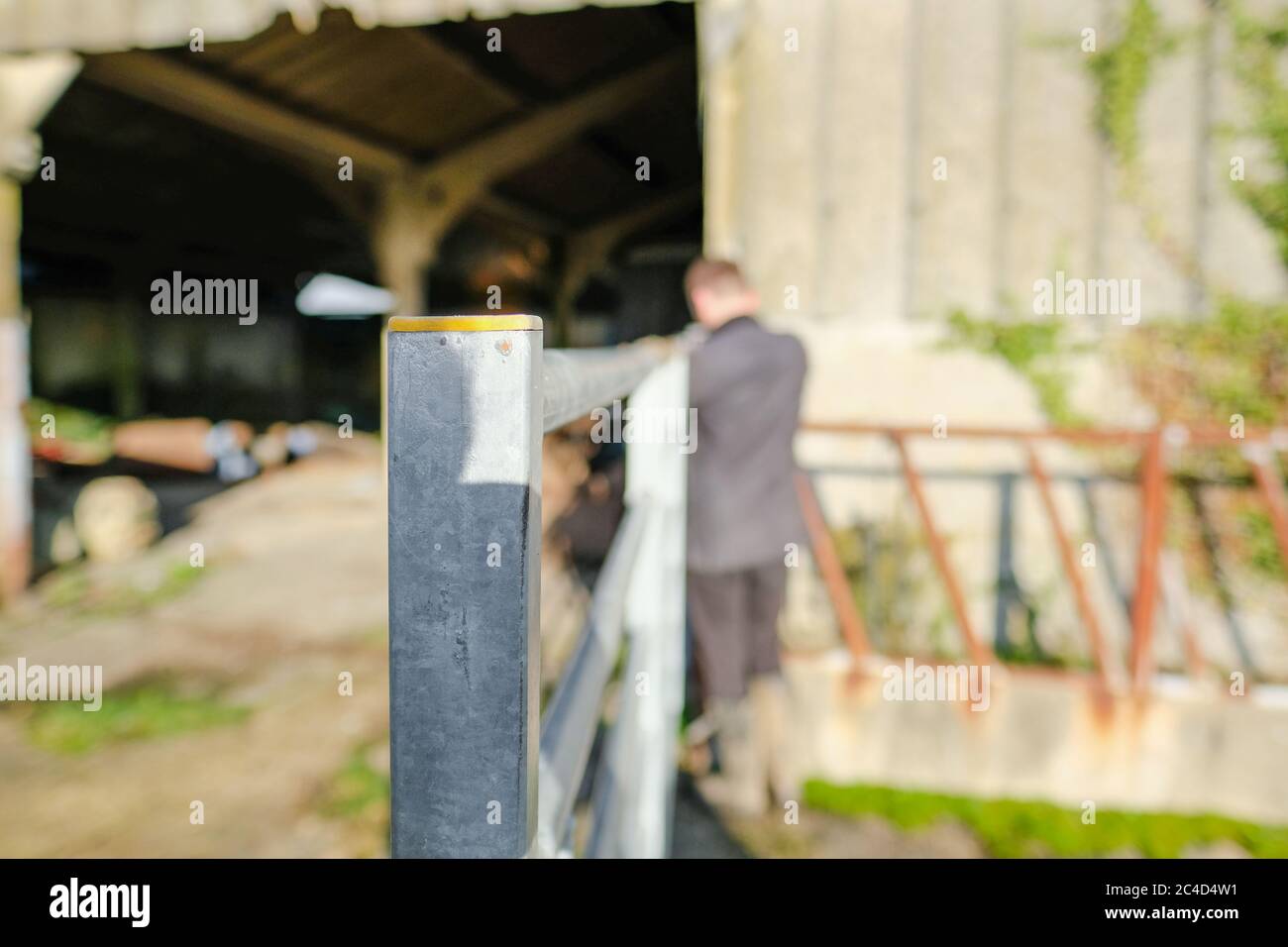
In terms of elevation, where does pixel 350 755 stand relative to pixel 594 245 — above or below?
below

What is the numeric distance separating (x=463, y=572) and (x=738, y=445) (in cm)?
255

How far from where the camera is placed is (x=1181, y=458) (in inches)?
151

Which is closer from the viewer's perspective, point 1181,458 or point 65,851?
point 65,851

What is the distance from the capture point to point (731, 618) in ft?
10.3

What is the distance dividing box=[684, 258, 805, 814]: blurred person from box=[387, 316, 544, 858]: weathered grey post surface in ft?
8.09

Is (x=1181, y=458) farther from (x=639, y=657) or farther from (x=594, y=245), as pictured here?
(x=594, y=245)

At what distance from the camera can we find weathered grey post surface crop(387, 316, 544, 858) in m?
0.58

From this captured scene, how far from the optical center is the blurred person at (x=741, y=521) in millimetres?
3064

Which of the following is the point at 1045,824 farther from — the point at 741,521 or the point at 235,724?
the point at 235,724

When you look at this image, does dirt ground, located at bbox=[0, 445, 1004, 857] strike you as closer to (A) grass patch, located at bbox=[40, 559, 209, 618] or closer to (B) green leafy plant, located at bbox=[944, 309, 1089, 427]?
(A) grass patch, located at bbox=[40, 559, 209, 618]

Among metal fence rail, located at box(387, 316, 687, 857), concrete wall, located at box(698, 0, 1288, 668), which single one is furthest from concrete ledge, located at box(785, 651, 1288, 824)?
metal fence rail, located at box(387, 316, 687, 857)
